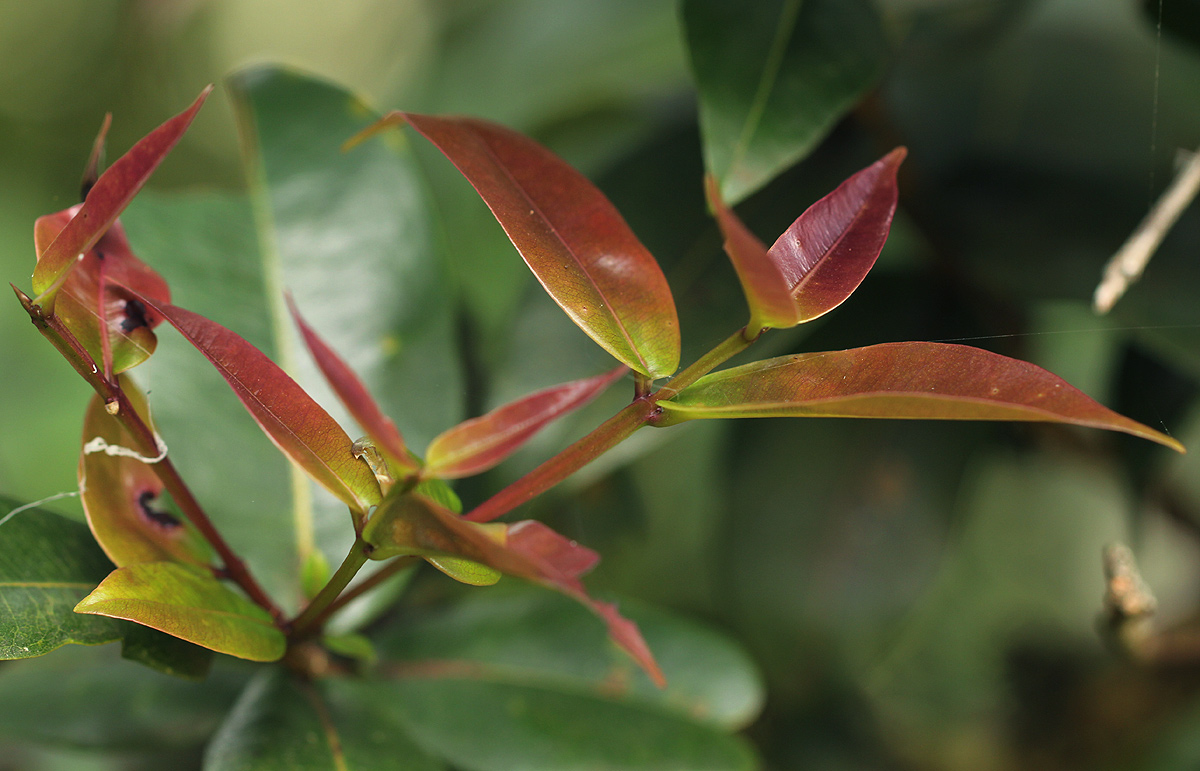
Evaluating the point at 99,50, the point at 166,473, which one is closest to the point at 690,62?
the point at 166,473

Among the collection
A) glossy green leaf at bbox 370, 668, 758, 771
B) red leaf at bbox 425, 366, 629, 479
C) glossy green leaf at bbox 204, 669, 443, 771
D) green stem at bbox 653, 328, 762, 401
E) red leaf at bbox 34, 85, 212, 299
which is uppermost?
red leaf at bbox 34, 85, 212, 299

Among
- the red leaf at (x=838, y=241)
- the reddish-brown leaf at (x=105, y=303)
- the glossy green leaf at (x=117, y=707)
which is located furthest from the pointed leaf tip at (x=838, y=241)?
the glossy green leaf at (x=117, y=707)

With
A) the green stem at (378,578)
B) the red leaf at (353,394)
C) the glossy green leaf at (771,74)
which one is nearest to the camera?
the red leaf at (353,394)

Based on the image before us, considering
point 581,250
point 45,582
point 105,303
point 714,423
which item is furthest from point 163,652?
point 714,423

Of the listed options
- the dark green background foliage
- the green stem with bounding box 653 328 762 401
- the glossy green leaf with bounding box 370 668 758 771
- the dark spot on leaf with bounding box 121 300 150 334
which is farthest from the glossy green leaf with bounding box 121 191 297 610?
the green stem with bounding box 653 328 762 401

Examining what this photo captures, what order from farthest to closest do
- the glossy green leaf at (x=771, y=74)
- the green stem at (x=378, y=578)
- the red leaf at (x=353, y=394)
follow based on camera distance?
the glossy green leaf at (x=771, y=74)
the green stem at (x=378, y=578)
the red leaf at (x=353, y=394)

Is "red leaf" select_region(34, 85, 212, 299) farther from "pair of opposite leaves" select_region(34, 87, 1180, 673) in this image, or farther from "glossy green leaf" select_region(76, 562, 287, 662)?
"glossy green leaf" select_region(76, 562, 287, 662)

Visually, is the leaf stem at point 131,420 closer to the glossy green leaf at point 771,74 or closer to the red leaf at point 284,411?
→ the red leaf at point 284,411

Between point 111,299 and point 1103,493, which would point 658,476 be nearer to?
point 1103,493
